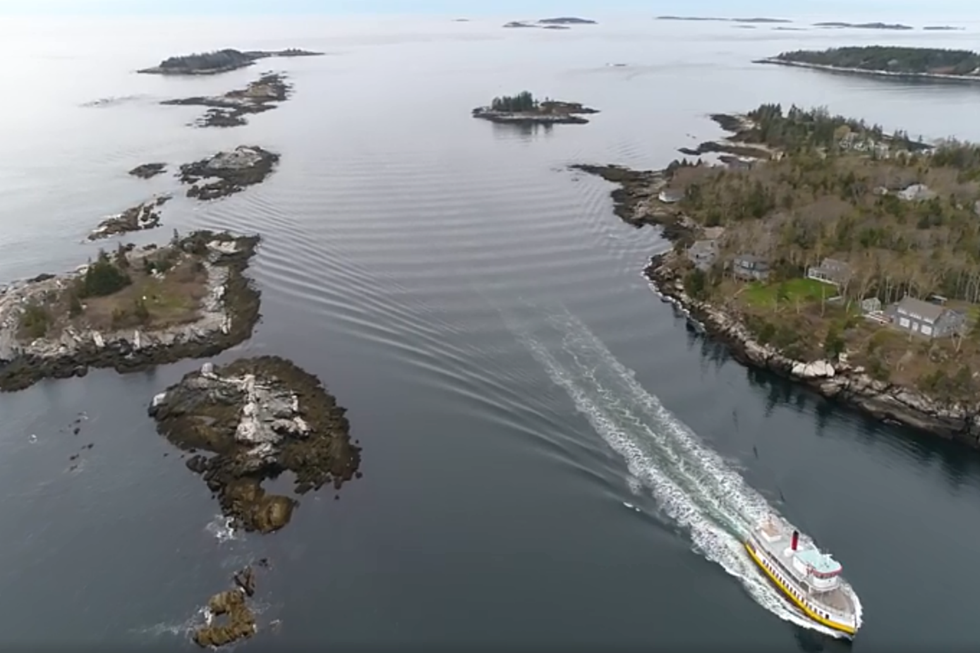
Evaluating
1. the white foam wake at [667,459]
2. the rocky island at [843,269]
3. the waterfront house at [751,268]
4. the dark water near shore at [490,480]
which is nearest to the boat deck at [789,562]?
the white foam wake at [667,459]

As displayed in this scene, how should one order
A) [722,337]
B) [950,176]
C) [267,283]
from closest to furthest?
[722,337] → [267,283] → [950,176]

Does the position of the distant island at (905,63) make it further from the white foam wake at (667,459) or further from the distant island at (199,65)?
the white foam wake at (667,459)

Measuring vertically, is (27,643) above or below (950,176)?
below

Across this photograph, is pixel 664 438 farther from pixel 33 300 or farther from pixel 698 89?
pixel 698 89

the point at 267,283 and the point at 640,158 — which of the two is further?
the point at 640,158

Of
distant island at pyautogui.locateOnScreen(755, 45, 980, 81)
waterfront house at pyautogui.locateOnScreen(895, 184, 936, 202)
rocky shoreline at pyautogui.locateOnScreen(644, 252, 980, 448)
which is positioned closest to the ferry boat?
rocky shoreline at pyautogui.locateOnScreen(644, 252, 980, 448)

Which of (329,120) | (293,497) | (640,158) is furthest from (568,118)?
(293,497)

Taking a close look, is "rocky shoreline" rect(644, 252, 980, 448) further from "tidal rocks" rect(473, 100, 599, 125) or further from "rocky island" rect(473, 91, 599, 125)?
"rocky island" rect(473, 91, 599, 125)

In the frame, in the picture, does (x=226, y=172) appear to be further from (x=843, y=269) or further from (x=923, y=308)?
(x=923, y=308)
